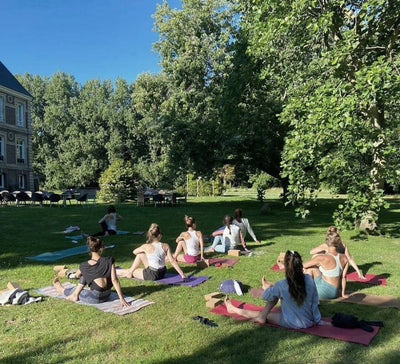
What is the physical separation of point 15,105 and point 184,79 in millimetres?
20592

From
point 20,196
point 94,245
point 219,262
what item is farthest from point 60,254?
point 20,196

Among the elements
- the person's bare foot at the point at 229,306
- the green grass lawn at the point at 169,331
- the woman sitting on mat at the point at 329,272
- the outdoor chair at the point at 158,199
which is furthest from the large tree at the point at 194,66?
the person's bare foot at the point at 229,306

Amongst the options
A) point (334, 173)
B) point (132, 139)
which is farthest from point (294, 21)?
point (132, 139)

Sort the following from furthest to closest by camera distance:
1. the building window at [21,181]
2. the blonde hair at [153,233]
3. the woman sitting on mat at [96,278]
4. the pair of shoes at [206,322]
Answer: the building window at [21,181], the blonde hair at [153,233], the woman sitting on mat at [96,278], the pair of shoes at [206,322]

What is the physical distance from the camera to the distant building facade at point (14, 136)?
121 feet

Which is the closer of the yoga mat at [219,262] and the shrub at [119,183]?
the yoga mat at [219,262]

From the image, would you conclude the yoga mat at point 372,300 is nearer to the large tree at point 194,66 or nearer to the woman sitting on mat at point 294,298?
Answer: the woman sitting on mat at point 294,298

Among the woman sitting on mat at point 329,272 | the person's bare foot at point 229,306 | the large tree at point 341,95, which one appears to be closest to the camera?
the person's bare foot at point 229,306

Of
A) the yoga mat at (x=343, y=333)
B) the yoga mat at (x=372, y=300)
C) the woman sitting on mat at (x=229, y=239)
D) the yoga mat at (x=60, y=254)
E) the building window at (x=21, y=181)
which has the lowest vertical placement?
the yoga mat at (x=372, y=300)

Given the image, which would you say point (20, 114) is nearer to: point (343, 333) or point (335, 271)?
point (335, 271)

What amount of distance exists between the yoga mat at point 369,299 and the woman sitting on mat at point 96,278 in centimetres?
232

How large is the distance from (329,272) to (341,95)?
6350mm

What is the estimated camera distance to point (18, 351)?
4.02 m

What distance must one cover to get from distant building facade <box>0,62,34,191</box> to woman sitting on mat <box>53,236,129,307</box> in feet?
111
